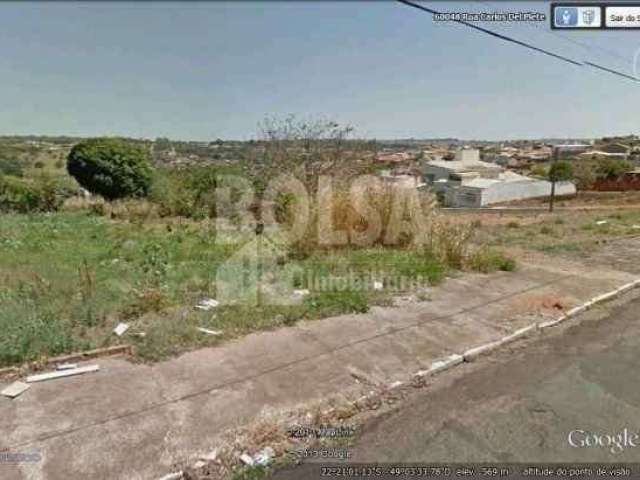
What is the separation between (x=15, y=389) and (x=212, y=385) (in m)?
1.57

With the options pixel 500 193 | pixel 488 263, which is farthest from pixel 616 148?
pixel 488 263

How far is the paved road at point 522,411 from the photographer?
299cm

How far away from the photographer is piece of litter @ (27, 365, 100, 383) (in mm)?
3701

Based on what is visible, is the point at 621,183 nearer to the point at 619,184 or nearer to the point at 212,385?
the point at 619,184

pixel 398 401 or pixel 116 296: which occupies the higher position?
pixel 116 296

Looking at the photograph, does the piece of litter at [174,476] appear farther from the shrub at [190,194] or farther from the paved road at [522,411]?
the shrub at [190,194]

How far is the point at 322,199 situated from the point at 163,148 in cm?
1945

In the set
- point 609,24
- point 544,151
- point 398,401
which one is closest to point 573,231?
point 609,24

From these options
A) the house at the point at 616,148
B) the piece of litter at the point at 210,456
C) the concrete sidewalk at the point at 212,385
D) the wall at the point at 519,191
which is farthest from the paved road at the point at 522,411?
the house at the point at 616,148

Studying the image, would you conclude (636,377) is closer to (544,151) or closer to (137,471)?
(137,471)

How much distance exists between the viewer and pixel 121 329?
464 centimetres

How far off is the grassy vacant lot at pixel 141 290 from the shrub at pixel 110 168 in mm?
8930

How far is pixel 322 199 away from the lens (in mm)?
8414

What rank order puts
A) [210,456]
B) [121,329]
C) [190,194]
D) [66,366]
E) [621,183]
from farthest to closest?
1. [621,183]
2. [190,194]
3. [121,329]
4. [66,366]
5. [210,456]
